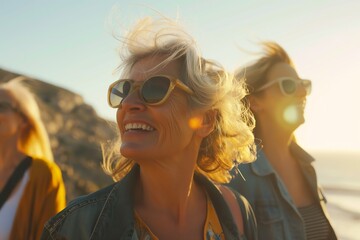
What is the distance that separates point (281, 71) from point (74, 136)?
31.0 metres

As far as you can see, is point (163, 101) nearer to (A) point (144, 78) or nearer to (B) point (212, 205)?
(A) point (144, 78)

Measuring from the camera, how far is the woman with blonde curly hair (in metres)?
2.24

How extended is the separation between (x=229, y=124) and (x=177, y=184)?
73 cm

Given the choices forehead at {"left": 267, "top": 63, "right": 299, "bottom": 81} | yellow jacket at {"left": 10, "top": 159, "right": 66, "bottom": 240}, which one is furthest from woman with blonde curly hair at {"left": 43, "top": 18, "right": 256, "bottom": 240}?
forehead at {"left": 267, "top": 63, "right": 299, "bottom": 81}

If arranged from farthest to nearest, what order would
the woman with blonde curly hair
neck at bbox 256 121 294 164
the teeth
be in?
neck at bbox 256 121 294 164
the teeth
the woman with blonde curly hair

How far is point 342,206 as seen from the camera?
108 ft

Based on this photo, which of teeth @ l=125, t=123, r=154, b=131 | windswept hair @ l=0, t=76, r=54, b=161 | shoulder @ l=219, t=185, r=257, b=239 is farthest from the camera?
windswept hair @ l=0, t=76, r=54, b=161

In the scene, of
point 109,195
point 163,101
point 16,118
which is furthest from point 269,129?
point 16,118

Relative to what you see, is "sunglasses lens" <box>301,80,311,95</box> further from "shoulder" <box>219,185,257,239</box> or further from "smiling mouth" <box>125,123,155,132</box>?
"smiling mouth" <box>125,123,155,132</box>

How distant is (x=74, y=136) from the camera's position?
33.2 meters

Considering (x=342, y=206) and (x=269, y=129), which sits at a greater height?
(x=269, y=129)

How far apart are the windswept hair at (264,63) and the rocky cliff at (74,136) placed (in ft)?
33.7

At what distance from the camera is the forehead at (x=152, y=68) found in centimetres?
254

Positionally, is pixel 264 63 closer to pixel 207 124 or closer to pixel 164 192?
pixel 207 124
